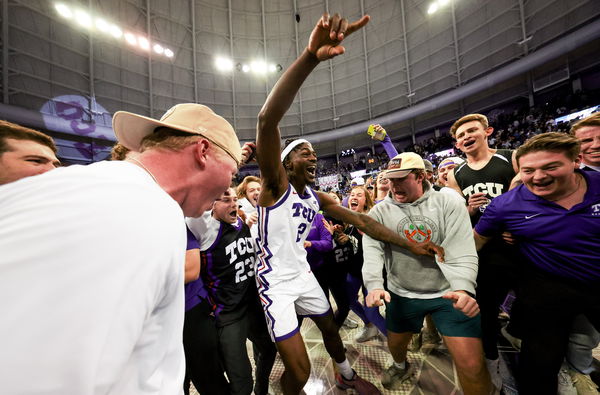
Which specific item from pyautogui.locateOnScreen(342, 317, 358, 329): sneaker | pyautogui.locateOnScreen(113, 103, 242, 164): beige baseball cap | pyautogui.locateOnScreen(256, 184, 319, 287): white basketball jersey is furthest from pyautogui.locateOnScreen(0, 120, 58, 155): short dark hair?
pyautogui.locateOnScreen(342, 317, 358, 329): sneaker

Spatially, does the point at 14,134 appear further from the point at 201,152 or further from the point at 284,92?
the point at 284,92

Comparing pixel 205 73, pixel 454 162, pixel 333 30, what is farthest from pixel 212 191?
pixel 205 73

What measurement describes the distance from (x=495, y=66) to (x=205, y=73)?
21.8 meters

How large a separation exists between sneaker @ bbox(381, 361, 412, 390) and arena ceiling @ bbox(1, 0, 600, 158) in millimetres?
18412

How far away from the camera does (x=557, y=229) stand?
184cm

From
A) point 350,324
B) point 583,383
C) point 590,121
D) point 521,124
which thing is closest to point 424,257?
point 583,383

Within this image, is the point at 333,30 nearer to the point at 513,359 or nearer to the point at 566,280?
the point at 566,280

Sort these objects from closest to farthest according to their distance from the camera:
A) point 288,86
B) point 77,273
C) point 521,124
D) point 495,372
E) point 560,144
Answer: point 77,273, point 288,86, point 560,144, point 495,372, point 521,124

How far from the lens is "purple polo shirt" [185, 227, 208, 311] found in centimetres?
181

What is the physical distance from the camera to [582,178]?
1890 mm

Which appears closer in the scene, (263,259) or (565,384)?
(565,384)

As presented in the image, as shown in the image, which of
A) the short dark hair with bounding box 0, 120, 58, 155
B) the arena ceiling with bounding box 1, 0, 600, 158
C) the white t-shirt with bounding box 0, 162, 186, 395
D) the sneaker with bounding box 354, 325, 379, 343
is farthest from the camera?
the arena ceiling with bounding box 1, 0, 600, 158

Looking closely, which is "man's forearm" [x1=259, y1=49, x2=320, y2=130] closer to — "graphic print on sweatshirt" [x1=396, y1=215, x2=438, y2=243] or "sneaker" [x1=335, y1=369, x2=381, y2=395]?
"graphic print on sweatshirt" [x1=396, y1=215, x2=438, y2=243]

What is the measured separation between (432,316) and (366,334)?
125cm
